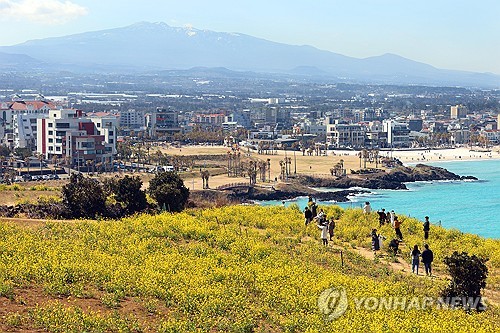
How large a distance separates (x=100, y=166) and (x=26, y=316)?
2100 inches

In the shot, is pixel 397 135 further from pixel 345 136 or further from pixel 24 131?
pixel 24 131

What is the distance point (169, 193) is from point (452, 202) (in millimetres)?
40525

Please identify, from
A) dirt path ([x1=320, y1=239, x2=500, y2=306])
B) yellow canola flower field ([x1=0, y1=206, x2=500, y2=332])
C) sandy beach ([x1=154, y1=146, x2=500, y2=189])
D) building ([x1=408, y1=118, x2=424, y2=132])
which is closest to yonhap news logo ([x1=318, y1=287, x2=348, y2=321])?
yellow canola flower field ([x1=0, y1=206, x2=500, y2=332])

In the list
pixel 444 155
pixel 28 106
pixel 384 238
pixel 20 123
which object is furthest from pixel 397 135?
pixel 384 238

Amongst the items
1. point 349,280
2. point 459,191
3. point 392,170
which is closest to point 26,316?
point 349,280

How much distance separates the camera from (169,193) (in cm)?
2083

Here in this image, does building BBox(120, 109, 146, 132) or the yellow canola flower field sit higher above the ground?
the yellow canola flower field

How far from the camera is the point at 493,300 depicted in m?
12.6

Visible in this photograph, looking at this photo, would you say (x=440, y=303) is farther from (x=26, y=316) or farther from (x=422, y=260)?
(x=26, y=316)

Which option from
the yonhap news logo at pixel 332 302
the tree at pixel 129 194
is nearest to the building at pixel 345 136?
the tree at pixel 129 194

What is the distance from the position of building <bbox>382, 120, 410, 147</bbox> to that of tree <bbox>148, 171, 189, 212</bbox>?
89.3 meters

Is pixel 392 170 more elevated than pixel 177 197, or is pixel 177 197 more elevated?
pixel 177 197

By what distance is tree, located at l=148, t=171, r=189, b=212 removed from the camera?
2088 cm

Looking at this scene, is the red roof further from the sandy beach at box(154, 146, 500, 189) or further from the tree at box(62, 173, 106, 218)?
the tree at box(62, 173, 106, 218)
